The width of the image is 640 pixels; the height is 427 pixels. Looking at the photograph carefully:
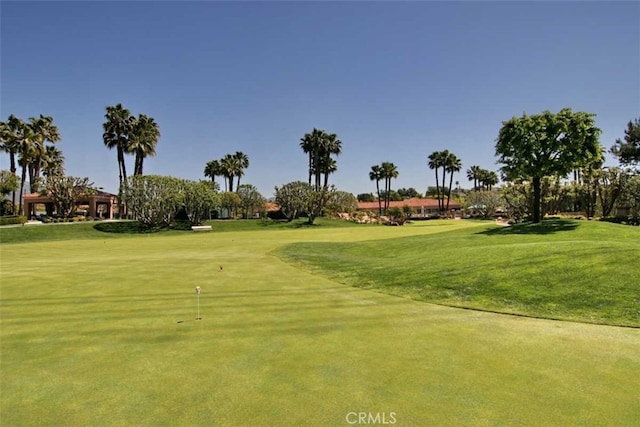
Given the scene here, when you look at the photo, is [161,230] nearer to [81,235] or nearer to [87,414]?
[81,235]

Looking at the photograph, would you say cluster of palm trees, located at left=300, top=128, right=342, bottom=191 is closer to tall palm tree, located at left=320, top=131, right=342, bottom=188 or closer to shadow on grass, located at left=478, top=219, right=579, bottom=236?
tall palm tree, located at left=320, top=131, right=342, bottom=188

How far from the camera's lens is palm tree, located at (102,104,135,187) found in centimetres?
5981

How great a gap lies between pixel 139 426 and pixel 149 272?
1228 cm

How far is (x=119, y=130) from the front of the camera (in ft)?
197

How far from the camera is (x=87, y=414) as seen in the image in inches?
179

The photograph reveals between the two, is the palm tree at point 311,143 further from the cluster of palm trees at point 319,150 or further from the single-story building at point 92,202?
the single-story building at point 92,202

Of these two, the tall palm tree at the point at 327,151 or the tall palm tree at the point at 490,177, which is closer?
the tall palm tree at the point at 327,151

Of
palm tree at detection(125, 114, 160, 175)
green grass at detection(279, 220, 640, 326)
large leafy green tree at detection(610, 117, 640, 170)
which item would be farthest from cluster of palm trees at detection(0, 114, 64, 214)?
large leafy green tree at detection(610, 117, 640, 170)

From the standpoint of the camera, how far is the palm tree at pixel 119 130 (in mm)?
59812

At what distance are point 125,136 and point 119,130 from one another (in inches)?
51.5

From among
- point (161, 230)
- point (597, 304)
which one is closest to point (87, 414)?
point (597, 304)

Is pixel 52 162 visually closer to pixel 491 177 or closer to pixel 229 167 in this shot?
pixel 229 167

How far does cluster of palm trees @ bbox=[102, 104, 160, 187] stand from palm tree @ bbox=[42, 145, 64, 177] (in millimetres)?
9930

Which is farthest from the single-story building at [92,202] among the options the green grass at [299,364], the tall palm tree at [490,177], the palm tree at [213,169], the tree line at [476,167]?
the tall palm tree at [490,177]
